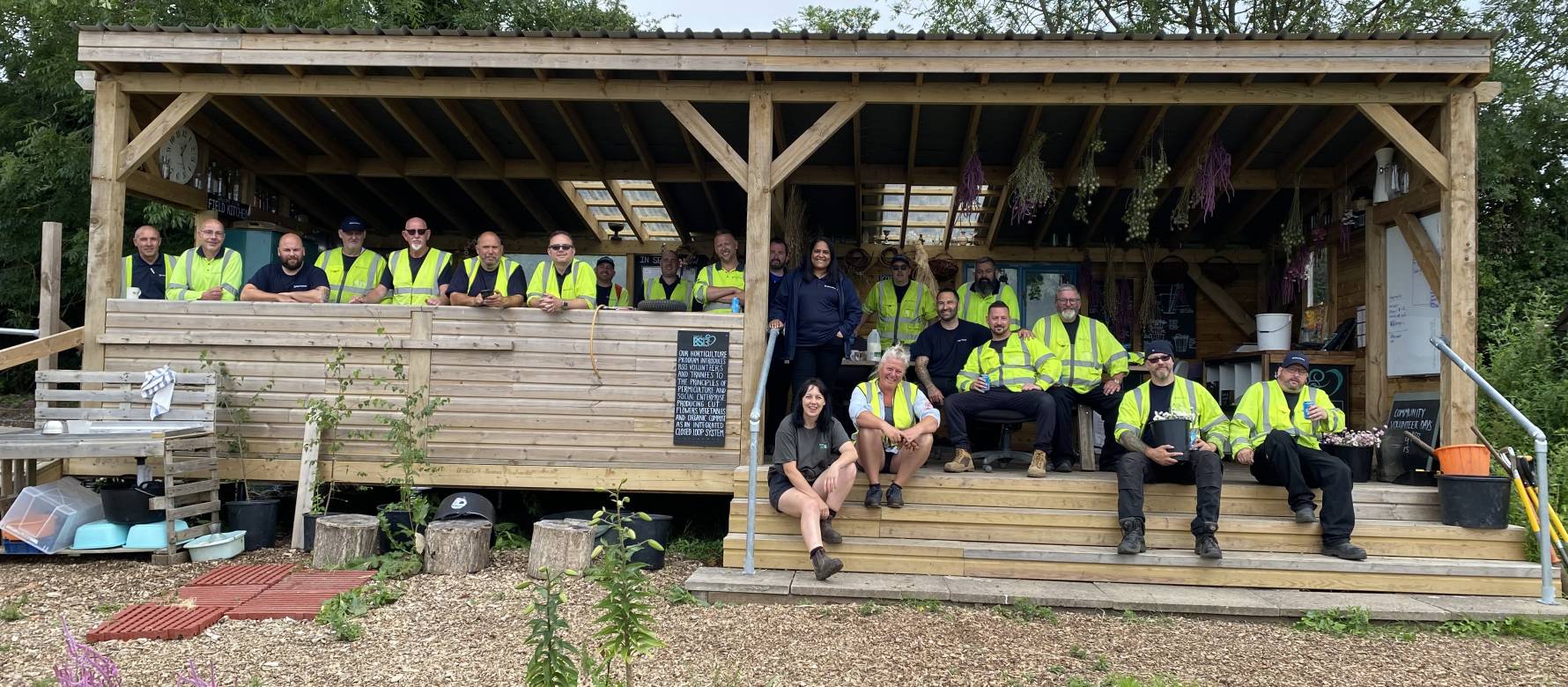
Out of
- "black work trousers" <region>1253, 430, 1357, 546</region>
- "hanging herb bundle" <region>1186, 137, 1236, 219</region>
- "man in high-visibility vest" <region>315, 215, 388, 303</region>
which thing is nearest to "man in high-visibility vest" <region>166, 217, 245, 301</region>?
"man in high-visibility vest" <region>315, 215, 388, 303</region>

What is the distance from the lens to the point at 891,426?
598 cm

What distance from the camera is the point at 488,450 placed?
673 centimetres

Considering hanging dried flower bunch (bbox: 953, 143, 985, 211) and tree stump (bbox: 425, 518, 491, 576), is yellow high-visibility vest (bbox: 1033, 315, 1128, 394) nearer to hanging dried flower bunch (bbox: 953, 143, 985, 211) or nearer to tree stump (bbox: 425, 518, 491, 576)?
hanging dried flower bunch (bbox: 953, 143, 985, 211)

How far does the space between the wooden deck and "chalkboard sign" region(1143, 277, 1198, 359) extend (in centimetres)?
398

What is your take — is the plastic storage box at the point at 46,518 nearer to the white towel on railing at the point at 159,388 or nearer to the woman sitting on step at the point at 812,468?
the white towel on railing at the point at 159,388

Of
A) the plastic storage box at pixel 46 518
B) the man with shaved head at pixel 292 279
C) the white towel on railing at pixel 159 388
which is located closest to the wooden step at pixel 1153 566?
the man with shaved head at pixel 292 279

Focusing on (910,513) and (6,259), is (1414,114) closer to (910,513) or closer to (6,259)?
(910,513)

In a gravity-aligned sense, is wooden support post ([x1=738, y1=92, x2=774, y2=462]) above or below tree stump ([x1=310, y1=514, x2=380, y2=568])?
above

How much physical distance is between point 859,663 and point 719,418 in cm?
252

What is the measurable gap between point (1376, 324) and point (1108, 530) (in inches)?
134

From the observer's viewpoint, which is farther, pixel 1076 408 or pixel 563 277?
pixel 1076 408

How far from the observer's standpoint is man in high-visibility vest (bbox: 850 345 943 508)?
19.6 ft

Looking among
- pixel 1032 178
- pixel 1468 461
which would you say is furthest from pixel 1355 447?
pixel 1032 178

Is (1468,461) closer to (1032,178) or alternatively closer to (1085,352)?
(1085,352)
